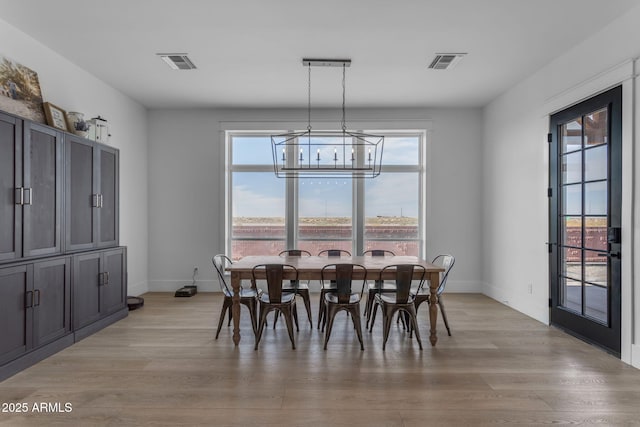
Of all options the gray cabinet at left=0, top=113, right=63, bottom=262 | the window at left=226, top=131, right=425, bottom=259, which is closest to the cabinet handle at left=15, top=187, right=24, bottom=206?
the gray cabinet at left=0, top=113, right=63, bottom=262

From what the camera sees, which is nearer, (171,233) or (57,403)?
(57,403)

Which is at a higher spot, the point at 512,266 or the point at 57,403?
the point at 512,266

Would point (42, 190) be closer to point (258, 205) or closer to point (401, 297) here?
point (258, 205)

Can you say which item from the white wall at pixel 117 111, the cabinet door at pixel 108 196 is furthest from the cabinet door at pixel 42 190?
the white wall at pixel 117 111

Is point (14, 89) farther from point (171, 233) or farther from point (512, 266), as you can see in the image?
point (512, 266)

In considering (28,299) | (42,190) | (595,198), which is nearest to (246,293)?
(28,299)

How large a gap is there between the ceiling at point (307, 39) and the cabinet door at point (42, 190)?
3.47 feet

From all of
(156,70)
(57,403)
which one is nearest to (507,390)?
(57,403)

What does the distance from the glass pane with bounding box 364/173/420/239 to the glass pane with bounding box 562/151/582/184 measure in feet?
7.67

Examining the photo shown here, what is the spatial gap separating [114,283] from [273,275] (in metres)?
2.14

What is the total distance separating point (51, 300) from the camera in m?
3.19

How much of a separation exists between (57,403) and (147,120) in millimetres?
4550

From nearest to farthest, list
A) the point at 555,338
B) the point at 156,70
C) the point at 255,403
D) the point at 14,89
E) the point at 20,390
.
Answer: the point at 255,403, the point at 20,390, the point at 14,89, the point at 555,338, the point at 156,70

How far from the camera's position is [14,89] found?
327 cm
